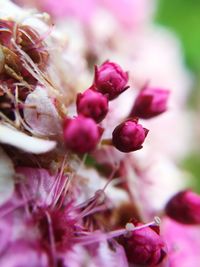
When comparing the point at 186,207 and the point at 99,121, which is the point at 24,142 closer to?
the point at 99,121

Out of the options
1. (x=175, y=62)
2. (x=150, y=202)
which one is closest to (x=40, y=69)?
(x=150, y=202)

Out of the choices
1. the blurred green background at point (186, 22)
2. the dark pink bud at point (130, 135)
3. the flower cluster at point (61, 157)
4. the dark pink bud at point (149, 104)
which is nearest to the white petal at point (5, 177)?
the flower cluster at point (61, 157)

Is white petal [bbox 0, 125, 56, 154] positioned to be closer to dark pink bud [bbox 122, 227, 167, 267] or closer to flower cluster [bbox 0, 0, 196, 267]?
flower cluster [bbox 0, 0, 196, 267]

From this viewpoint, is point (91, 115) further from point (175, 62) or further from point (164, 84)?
point (175, 62)

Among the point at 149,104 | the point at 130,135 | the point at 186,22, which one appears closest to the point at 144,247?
the point at 130,135

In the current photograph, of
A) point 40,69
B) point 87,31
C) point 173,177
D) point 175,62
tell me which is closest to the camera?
point 40,69

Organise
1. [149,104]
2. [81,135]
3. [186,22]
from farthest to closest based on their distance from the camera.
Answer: [186,22]
[149,104]
[81,135]

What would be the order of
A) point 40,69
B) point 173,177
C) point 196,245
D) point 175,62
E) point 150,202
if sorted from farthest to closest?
point 175,62
point 173,177
point 196,245
point 150,202
point 40,69
